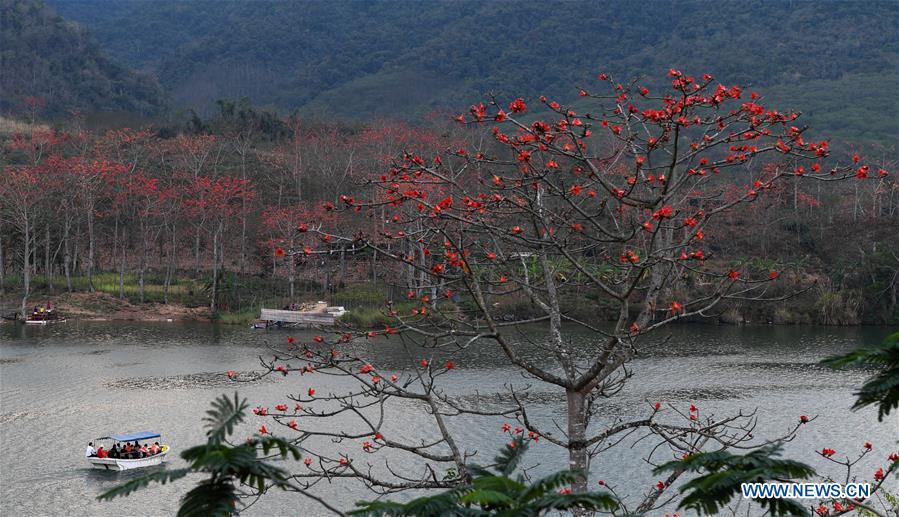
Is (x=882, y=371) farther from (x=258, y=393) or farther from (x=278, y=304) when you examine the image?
(x=278, y=304)

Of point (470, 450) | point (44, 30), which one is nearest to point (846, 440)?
point (470, 450)

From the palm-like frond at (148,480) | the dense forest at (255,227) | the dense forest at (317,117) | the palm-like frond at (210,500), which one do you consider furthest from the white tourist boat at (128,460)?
the dense forest at (255,227)

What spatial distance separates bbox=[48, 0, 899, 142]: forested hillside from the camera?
122000 mm

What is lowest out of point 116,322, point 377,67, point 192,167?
point 116,322

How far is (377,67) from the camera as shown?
518ft

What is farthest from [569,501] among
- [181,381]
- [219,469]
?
[181,381]

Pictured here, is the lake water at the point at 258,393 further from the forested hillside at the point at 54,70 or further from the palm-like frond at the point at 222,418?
the forested hillside at the point at 54,70

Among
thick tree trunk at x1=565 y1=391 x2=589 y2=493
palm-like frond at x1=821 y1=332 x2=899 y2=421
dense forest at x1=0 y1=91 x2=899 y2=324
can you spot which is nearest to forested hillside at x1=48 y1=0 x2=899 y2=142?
dense forest at x1=0 y1=91 x2=899 y2=324

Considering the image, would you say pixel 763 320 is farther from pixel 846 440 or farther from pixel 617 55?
pixel 617 55

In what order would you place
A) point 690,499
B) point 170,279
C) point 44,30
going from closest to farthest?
point 690,499 → point 170,279 → point 44,30

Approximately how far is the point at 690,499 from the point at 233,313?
46.0 m

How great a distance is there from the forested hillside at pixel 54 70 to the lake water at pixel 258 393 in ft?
233

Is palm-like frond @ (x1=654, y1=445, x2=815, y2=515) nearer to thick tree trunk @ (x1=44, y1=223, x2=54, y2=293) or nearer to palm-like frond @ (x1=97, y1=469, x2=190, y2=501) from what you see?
palm-like frond @ (x1=97, y1=469, x2=190, y2=501)

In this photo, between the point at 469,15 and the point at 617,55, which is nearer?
the point at 617,55
